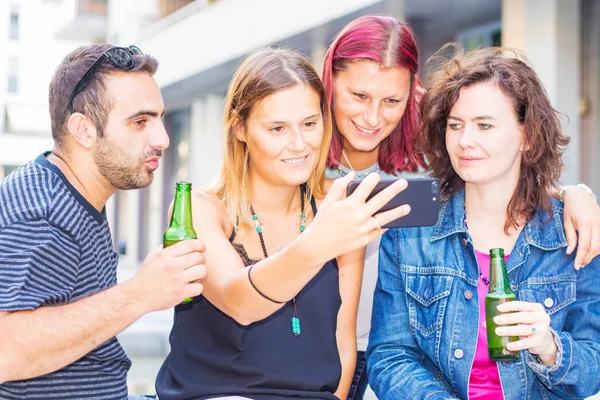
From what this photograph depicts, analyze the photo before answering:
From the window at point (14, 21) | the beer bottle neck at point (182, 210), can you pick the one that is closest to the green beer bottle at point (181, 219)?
the beer bottle neck at point (182, 210)

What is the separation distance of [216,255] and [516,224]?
3.35 ft

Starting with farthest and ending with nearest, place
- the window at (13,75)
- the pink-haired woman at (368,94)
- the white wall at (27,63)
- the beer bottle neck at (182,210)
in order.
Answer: the window at (13,75) → the white wall at (27,63) → the pink-haired woman at (368,94) → the beer bottle neck at (182,210)

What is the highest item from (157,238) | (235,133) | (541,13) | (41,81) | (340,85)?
(41,81)

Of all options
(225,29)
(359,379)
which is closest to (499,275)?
(359,379)

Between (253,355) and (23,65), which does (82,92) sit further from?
(23,65)

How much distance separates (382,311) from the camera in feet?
8.36

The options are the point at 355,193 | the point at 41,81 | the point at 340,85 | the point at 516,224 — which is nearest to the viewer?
the point at 355,193

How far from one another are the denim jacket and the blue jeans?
220mm

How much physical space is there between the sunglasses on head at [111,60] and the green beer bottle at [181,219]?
1.71ft

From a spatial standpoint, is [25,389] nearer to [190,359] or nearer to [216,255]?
[190,359]

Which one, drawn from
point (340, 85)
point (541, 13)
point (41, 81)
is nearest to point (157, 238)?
point (541, 13)

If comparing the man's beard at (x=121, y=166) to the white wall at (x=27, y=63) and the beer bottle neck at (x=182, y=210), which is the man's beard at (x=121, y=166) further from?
the white wall at (x=27, y=63)

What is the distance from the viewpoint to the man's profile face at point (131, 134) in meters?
2.45

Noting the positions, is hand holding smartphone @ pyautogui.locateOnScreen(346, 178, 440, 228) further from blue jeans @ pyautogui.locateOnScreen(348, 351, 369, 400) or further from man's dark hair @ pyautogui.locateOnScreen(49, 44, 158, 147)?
man's dark hair @ pyautogui.locateOnScreen(49, 44, 158, 147)
